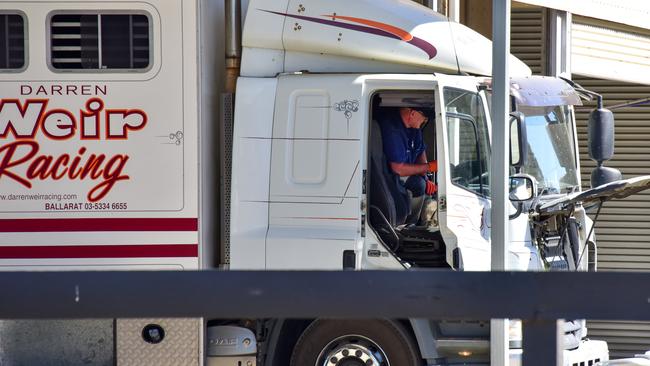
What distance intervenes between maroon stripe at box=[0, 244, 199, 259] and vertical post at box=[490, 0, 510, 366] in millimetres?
1897

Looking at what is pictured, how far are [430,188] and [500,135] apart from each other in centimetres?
78

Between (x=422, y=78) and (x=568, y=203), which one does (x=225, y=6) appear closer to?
(x=422, y=78)

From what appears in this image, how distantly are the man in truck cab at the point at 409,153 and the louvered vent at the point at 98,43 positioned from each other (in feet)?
5.40

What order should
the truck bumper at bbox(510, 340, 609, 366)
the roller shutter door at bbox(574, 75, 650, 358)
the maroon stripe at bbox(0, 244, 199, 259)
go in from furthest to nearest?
the roller shutter door at bbox(574, 75, 650, 358)
the truck bumper at bbox(510, 340, 609, 366)
the maroon stripe at bbox(0, 244, 199, 259)

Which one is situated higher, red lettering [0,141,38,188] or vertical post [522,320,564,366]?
red lettering [0,141,38,188]

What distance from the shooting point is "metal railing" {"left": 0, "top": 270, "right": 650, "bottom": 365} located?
240 centimetres

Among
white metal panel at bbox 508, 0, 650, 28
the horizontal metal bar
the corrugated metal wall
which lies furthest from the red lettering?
the corrugated metal wall

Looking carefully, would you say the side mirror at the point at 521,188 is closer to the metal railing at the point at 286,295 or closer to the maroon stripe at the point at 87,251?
the maroon stripe at the point at 87,251

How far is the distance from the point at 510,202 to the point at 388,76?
1164 millimetres

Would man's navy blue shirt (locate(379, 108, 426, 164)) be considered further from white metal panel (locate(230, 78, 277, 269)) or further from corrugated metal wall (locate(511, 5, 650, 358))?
corrugated metal wall (locate(511, 5, 650, 358))

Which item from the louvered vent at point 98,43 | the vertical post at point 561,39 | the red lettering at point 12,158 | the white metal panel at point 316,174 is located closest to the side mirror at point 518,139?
the white metal panel at point 316,174

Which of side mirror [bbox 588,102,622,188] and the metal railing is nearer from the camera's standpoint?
the metal railing

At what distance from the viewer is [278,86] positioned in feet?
21.7

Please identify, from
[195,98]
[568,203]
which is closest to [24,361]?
[195,98]
